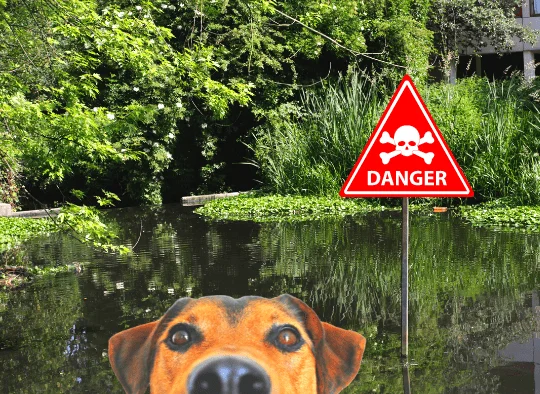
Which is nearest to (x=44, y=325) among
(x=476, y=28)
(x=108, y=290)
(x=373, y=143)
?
(x=108, y=290)

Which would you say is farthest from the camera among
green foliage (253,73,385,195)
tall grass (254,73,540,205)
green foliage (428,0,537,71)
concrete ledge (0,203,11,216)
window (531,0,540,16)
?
window (531,0,540,16)

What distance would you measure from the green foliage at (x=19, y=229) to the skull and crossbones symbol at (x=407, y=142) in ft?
28.2

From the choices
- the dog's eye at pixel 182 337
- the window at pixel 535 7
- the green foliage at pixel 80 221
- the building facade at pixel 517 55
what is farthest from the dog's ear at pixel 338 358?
the window at pixel 535 7

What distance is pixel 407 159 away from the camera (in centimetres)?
547

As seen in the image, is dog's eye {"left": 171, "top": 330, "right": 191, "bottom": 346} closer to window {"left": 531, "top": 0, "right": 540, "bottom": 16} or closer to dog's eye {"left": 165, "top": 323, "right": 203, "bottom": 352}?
dog's eye {"left": 165, "top": 323, "right": 203, "bottom": 352}

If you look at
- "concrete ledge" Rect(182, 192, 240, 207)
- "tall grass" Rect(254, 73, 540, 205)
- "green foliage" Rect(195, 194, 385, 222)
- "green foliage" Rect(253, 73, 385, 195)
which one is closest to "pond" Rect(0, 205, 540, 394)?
"green foliage" Rect(195, 194, 385, 222)

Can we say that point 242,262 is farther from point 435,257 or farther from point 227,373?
point 227,373

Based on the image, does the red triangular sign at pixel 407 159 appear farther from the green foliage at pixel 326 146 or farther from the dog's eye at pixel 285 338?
the green foliage at pixel 326 146

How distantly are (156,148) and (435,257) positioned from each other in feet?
40.1

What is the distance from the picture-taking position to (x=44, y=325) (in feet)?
23.7

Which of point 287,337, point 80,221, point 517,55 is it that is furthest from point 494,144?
point 517,55

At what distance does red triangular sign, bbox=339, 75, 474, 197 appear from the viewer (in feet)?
17.8

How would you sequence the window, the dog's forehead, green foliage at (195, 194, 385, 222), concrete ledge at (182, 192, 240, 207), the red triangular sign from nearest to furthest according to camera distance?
1. the dog's forehead
2. the red triangular sign
3. green foliage at (195, 194, 385, 222)
4. concrete ledge at (182, 192, 240, 207)
5. the window

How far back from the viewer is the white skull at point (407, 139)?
5.50 m
